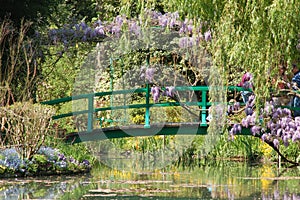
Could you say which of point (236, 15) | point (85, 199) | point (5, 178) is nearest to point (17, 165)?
point (5, 178)

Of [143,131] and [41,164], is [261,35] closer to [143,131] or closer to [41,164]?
[41,164]

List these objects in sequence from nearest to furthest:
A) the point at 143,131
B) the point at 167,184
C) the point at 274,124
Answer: the point at 167,184
the point at 274,124
the point at 143,131

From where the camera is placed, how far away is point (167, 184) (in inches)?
443

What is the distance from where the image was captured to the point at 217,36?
11.1 metres

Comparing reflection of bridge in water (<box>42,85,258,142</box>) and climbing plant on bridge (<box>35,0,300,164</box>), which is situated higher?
climbing plant on bridge (<box>35,0,300,164</box>)

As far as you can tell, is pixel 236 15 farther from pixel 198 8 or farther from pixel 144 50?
pixel 144 50

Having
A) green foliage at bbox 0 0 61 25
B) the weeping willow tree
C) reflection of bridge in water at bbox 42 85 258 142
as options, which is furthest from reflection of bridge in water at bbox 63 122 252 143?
the weeping willow tree

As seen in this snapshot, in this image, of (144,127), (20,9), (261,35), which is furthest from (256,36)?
(20,9)

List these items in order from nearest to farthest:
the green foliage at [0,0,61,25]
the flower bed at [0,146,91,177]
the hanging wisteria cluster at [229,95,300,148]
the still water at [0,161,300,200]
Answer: the still water at [0,161,300,200]
the flower bed at [0,146,91,177]
the hanging wisteria cluster at [229,95,300,148]
the green foliage at [0,0,61,25]

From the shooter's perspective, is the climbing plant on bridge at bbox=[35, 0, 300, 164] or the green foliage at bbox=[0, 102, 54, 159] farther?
the green foliage at bbox=[0, 102, 54, 159]

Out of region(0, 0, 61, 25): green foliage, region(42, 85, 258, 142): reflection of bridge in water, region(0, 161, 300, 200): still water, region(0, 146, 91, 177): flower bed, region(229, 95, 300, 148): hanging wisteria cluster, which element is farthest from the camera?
region(0, 0, 61, 25): green foliage

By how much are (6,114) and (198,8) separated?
3542mm

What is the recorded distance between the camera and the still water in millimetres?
→ 9961

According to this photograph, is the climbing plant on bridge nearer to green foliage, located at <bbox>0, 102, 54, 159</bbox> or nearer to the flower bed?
green foliage, located at <bbox>0, 102, 54, 159</bbox>
